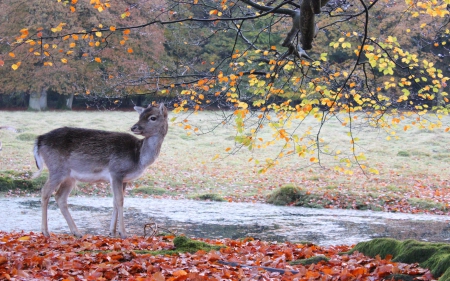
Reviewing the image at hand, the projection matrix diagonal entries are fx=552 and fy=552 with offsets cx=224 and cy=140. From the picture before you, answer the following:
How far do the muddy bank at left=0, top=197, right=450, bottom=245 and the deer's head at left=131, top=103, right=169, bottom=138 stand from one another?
1.96m

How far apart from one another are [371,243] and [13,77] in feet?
116

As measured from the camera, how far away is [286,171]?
20.8 meters

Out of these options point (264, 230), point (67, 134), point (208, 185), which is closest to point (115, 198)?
point (67, 134)

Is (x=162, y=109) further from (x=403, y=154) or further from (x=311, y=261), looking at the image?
(x=403, y=154)

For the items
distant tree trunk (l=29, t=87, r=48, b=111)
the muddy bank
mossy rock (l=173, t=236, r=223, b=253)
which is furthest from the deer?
distant tree trunk (l=29, t=87, r=48, b=111)

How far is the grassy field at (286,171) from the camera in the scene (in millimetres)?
15211

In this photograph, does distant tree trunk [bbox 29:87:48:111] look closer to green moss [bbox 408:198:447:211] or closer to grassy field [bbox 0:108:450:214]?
grassy field [bbox 0:108:450:214]

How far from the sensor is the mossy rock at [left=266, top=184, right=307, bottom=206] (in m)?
14.7

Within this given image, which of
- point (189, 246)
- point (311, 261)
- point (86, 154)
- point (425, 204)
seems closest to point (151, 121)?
point (86, 154)

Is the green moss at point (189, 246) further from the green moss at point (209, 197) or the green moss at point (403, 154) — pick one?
the green moss at point (403, 154)

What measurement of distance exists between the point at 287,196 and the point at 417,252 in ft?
30.4

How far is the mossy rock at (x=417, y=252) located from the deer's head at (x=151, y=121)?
13.9ft

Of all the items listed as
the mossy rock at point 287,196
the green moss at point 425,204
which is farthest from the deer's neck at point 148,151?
the green moss at point 425,204

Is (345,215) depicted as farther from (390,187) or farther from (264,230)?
(390,187)
